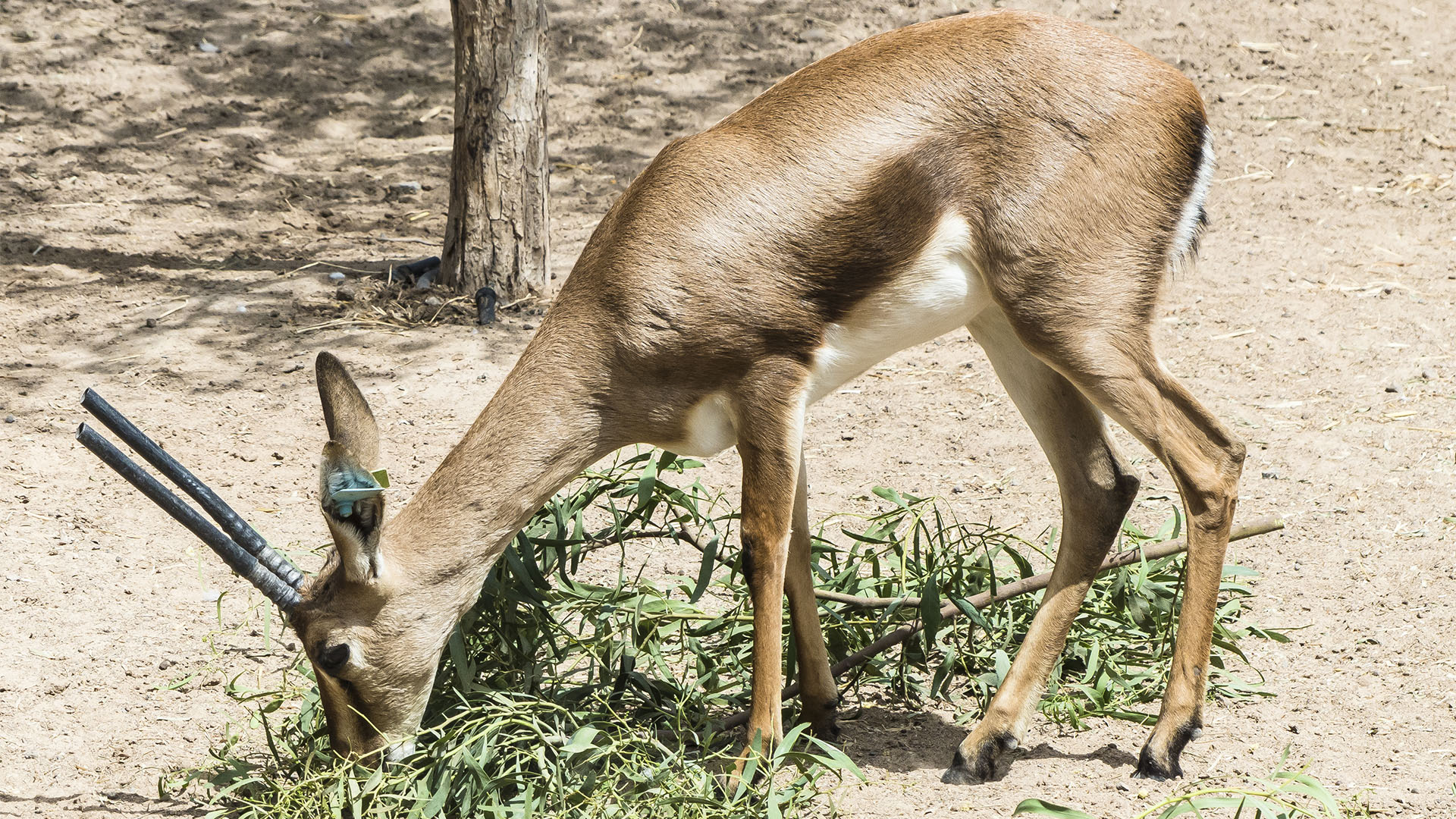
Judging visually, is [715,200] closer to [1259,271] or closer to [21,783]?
[21,783]

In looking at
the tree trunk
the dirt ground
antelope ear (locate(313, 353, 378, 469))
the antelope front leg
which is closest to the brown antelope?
the antelope front leg

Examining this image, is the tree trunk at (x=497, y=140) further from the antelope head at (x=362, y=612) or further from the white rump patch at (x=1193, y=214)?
the white rump patch at (x=1193, y=214)

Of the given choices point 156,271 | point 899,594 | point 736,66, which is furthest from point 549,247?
point 899,594

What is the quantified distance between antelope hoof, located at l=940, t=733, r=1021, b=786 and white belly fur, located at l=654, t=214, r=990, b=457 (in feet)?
3.73

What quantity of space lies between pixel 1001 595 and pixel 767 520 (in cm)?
110

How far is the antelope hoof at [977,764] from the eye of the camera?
3912 millimetres

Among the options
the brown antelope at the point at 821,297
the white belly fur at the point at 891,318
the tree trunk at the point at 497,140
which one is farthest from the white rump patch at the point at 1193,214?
the tree trunk at the point at 497,140

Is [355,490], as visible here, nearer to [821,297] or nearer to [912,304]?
[821,297]

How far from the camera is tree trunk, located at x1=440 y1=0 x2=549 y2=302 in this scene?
697 centimetres

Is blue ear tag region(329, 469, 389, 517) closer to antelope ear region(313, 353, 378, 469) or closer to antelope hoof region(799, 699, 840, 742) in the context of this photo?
antelope ear region(313, 353, 378, 469)

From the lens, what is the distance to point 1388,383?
6188 millimetres

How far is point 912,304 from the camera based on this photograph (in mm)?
3723

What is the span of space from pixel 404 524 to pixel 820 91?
1.65 metres

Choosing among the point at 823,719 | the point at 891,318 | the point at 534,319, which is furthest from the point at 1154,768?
the point at 534,319
